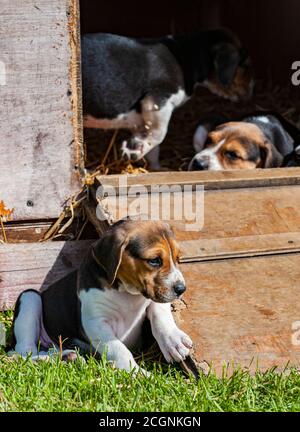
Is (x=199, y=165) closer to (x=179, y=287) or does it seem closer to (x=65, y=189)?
(x=65, y=189)

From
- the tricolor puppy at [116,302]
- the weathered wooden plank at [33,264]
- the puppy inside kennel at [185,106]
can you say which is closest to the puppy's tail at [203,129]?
the puppy inside kennel at [185,106]

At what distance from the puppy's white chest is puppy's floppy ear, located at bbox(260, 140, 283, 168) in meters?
2.91

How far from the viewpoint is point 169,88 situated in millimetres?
8164

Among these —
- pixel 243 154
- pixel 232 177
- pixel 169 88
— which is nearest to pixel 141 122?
pixel 169 88

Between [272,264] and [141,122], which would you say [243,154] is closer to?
[141,122]

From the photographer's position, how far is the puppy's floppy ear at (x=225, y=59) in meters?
8.68

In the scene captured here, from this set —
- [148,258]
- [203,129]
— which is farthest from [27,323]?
[203,129]

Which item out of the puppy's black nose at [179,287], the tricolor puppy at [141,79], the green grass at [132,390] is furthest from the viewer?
the tricolor puppy at [141,79]

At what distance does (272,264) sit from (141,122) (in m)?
2.96

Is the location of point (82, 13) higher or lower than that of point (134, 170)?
higher

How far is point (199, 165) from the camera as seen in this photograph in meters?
7.36

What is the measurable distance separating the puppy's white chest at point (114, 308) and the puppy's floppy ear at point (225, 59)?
4.17 meters

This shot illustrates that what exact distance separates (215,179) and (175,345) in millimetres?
1963

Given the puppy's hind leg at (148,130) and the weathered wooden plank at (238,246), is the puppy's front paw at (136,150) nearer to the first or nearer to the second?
the puppy's hind leg at (148,130)
